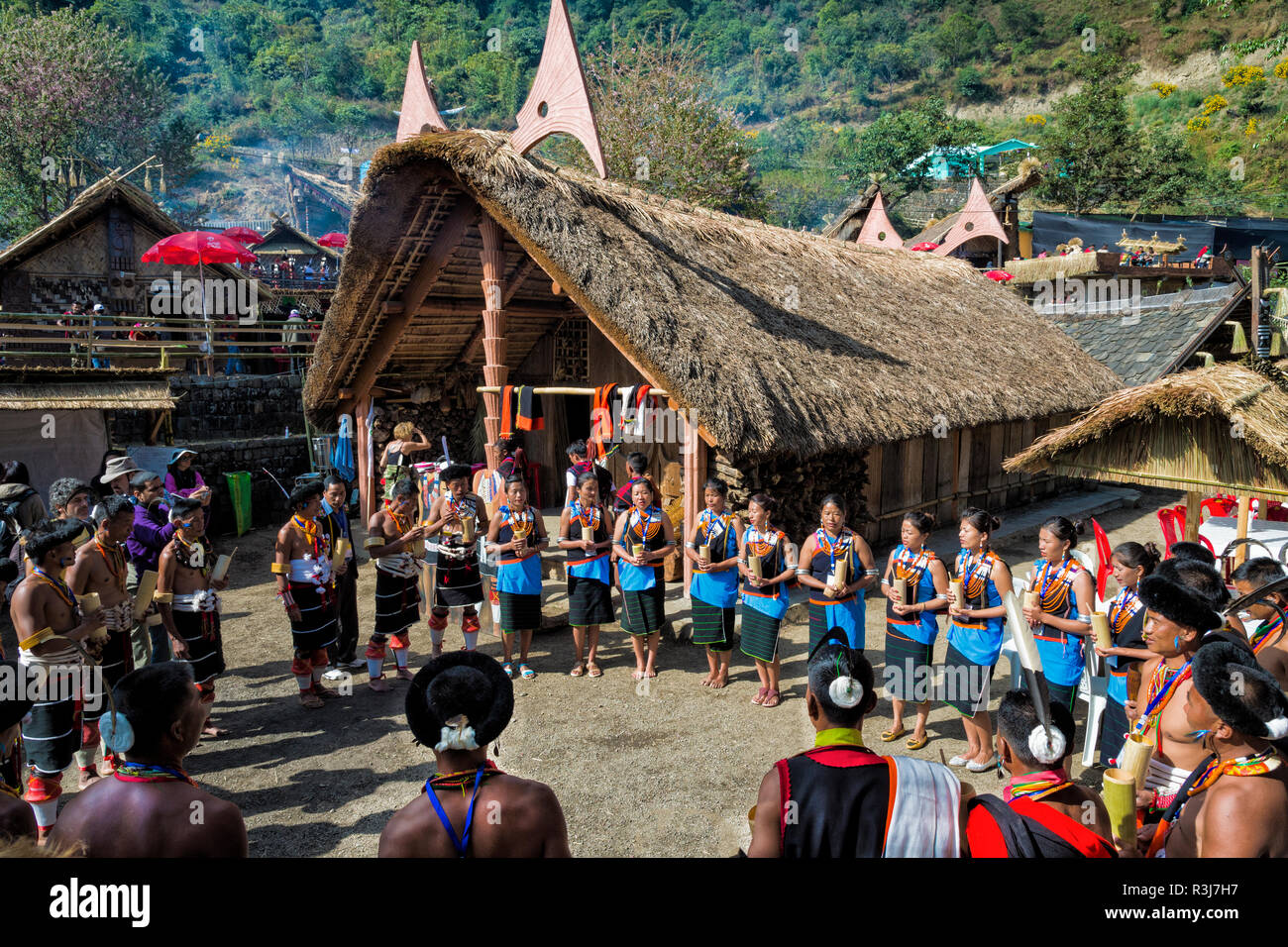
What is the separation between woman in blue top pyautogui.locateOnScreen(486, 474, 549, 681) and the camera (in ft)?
23.5

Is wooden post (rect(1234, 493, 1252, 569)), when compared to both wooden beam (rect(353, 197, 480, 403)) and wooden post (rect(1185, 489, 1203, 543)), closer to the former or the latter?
wooden post (rect(1185, 489, 1203, 543))

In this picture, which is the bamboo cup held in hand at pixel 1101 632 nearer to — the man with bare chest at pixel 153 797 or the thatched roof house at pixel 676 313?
the thatched roof house at pixel 676 313

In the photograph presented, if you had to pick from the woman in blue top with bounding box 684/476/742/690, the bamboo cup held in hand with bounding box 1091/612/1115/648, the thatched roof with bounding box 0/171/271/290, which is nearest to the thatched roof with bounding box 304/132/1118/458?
the woman in blue top with bounding box 684/476/742/690

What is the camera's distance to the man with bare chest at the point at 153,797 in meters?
2.47

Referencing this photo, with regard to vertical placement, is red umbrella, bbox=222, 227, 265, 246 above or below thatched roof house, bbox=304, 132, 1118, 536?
above

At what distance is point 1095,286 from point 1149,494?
603 cm

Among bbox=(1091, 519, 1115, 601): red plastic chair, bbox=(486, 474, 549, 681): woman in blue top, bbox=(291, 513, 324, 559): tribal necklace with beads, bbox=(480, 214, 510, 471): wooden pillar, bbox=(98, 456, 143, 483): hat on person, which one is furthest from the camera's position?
bbox=(480, 214, 510, 471): wooden pillar

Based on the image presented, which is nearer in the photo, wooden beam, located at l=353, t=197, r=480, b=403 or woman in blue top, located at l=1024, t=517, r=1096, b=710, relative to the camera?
woman in blue top, located at l=1024, t=517, r=1096, b=710

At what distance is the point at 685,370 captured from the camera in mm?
8344

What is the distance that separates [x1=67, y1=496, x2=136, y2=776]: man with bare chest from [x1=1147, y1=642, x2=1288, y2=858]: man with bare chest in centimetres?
609

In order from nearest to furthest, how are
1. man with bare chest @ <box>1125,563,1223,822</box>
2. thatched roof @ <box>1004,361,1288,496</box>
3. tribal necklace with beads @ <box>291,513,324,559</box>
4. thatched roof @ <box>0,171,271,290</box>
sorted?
man with bare chest @ <box>1125,563,1223,822</box> < thatched roof @ <box>1004,361,1288,496</box> < tribal necklace with beads @ <box>291,513,324,559</box> < thatched roof @ <box>0,171,271,290</box>

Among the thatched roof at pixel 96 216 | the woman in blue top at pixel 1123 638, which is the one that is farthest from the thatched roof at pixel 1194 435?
the thatched roof at pixel 96 216

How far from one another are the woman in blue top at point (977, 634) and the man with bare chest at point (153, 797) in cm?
461
